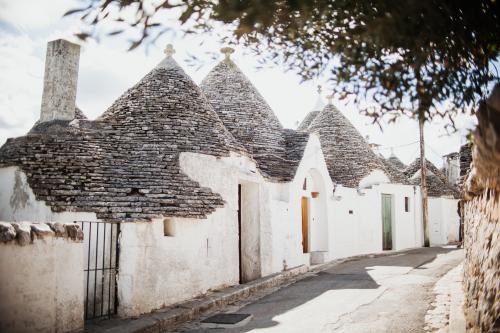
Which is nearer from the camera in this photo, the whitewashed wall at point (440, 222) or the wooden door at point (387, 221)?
the wooden door at point (387, 221)

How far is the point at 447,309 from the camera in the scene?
7.56 meters

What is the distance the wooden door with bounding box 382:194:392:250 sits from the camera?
71.8 feet

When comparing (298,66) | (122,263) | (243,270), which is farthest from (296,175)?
(298,66)

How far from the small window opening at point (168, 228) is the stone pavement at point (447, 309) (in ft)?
16.3

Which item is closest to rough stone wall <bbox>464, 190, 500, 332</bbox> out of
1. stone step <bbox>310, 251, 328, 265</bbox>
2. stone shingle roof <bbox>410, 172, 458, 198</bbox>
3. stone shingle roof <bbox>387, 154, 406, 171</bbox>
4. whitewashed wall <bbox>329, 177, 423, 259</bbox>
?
stone step <bbox>310, 251, 328, 265</bbox>

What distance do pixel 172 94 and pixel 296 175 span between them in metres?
5.27

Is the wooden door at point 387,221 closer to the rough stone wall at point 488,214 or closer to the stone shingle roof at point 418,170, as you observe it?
the stone shingle roof at point 418,170

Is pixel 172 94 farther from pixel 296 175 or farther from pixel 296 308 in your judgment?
pixel 296 308

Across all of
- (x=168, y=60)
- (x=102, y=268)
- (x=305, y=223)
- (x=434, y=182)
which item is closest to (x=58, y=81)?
(x=168, y=60)

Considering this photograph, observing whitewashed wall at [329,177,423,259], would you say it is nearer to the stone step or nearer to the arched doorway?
the arched doorway

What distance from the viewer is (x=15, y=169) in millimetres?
9055

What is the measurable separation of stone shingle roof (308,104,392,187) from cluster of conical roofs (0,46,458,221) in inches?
225

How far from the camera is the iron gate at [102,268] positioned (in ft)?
25.4

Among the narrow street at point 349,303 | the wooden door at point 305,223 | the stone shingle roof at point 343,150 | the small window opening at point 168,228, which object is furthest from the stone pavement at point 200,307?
the stone shingle roof at point 343,150
